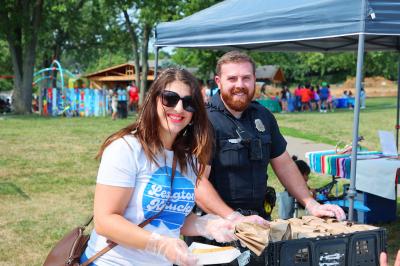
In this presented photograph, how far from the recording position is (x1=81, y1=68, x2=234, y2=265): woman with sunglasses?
7.10ft

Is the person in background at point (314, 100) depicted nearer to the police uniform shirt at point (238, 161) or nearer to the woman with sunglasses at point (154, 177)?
the police uniform shirt at point (238, 161)

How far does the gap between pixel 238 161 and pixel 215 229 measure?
1.01 m

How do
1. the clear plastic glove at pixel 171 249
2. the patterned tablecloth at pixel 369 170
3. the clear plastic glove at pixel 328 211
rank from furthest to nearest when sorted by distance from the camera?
1. the patterned tablecloth at pixel 369 170
2. the clear plastic glove at pixel 328 211
3. the clear plastic glove at pixel 171 249

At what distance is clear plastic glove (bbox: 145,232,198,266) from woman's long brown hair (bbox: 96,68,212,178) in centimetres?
36

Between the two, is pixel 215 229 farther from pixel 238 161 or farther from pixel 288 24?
pixel 288 24

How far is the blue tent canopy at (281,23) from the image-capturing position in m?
4.33

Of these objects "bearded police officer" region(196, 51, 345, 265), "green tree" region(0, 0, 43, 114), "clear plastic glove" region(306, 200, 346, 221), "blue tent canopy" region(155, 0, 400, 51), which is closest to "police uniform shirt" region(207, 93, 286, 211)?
"bearded police officer" region(196, 51, 345, 265)

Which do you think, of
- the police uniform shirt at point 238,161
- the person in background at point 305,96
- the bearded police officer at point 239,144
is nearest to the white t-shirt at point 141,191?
the bearded police officer at point 239,144

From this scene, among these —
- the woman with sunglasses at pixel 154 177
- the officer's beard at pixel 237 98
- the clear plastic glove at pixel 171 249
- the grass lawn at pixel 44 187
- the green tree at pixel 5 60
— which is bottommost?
the grass lawn at pixel 44 187

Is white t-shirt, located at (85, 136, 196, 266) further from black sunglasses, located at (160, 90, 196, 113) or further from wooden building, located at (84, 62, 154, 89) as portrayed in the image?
wooden building, located at (84, 62, 154, 89)

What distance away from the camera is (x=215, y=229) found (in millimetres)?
2641

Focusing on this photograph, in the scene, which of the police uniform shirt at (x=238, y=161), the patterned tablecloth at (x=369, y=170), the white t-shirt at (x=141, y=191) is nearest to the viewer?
the white t-shirt at (x=141, y=191)

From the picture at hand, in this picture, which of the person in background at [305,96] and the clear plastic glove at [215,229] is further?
the person in background at [305,96]

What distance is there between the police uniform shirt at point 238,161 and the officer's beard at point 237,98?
7 centimetres
